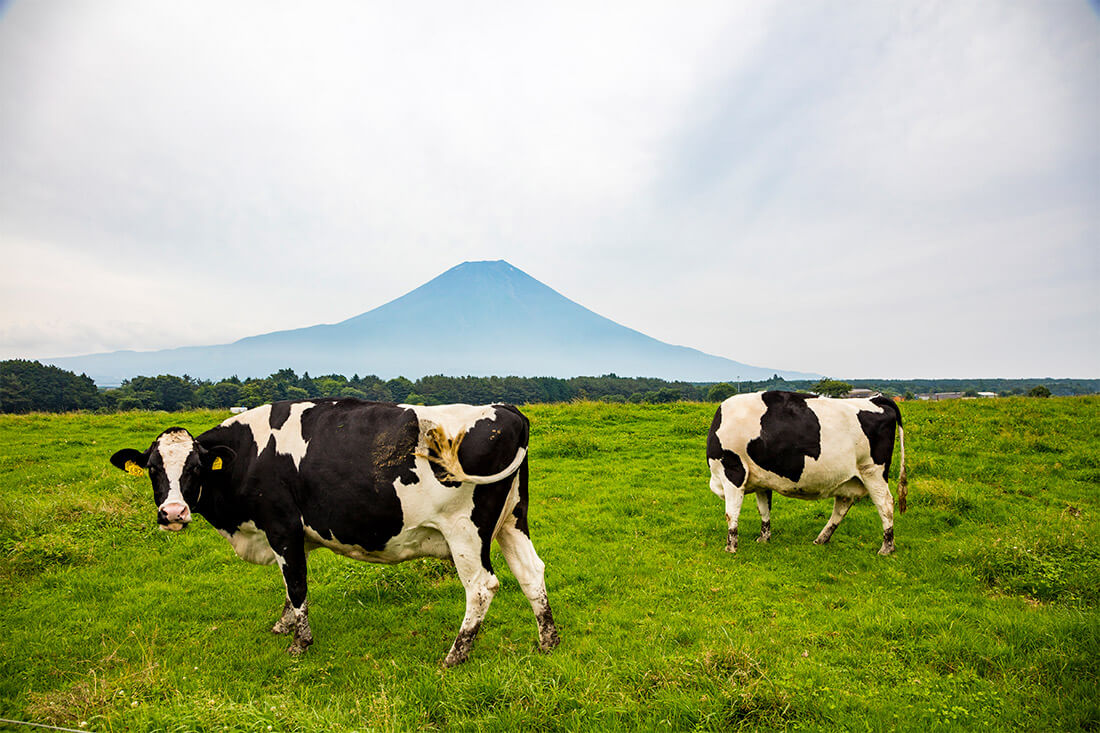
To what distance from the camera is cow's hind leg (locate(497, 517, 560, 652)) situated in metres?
5.08

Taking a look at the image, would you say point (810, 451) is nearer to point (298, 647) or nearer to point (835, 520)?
point (835, 520)

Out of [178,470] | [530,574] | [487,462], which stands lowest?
[530,574]

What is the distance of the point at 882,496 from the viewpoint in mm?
7562

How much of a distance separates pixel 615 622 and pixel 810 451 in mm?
3745

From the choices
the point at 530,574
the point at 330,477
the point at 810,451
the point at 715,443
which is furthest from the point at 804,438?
the point at 330,477

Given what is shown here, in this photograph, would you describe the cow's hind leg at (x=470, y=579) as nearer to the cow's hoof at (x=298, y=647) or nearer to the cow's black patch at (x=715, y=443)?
the cow's hoof at (x=298, y=647)

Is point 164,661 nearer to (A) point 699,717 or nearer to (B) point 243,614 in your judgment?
(B) point 243,614

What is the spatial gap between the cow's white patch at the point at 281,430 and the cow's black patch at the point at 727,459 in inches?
212

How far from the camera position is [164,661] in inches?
187

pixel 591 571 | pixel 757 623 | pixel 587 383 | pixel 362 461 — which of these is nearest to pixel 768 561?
pixel 757 623

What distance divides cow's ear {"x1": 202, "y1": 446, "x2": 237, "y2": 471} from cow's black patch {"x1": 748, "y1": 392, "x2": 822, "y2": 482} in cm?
643

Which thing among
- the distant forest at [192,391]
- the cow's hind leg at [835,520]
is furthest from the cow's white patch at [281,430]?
the distant forest at [192,391]

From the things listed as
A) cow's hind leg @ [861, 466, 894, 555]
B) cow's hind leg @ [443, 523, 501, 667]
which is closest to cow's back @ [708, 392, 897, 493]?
cow's hind leg @ [861, 466, 894, 555]

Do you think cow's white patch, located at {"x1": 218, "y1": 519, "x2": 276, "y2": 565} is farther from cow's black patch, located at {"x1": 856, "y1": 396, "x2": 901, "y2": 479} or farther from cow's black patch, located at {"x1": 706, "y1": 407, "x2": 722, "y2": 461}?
cow's black patch, located at {"x1": 856, "y1": 396, "x2": 901, "y2": 479}
